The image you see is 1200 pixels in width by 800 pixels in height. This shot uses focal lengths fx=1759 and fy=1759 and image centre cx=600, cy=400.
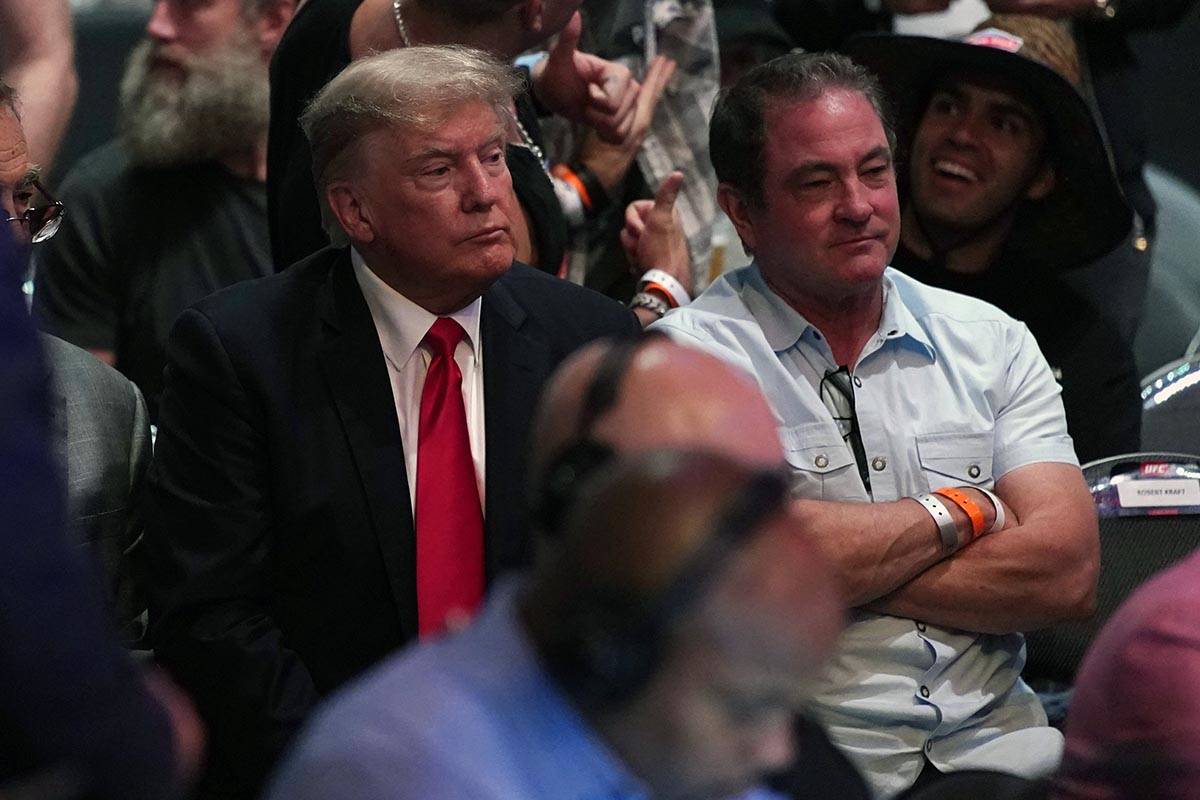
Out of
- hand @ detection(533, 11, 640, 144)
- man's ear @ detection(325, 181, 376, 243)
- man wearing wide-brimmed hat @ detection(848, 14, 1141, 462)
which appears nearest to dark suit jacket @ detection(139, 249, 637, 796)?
man's ear @ detection(325, 181, 376, 243)

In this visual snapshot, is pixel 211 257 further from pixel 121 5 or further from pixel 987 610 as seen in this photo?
pixel 987 610

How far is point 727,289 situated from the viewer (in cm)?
287

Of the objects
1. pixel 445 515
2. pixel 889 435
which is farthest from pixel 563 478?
pixel 889 435

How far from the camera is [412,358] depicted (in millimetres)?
2590

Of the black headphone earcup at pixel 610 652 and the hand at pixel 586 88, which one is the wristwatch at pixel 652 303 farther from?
the black headphone earcup at pixel 610 652

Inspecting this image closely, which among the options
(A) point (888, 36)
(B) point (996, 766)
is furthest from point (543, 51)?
(B) point (996, 766)

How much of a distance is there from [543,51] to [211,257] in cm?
87

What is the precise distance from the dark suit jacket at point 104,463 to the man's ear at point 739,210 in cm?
101

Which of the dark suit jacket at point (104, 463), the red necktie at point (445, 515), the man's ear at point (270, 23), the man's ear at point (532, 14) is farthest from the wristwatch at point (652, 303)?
the man's ear at point (270, 23)

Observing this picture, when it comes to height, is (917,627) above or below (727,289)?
below

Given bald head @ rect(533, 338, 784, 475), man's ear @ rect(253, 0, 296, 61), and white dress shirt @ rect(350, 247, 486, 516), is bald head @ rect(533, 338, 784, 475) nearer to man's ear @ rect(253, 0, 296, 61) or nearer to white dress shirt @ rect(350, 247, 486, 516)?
white dress shirt @ rect(350, 247, 486, 516)

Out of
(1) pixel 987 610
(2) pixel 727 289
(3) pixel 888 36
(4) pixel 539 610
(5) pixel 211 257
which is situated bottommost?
(5) pixel 211 257

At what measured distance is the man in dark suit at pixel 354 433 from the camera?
2477mm

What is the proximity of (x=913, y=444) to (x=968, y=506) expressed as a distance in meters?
0.16
